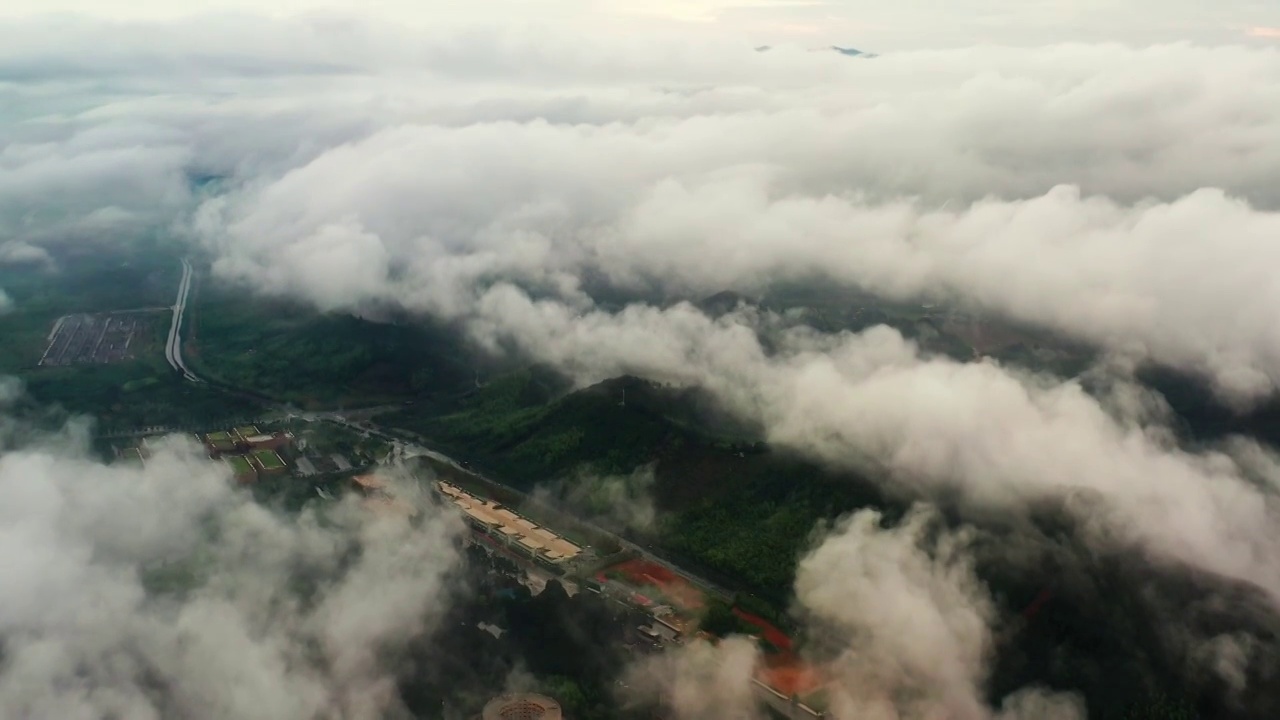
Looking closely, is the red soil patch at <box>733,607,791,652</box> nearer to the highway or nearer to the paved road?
the paved road

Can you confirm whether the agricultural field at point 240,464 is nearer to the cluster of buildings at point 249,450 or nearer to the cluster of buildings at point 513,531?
the cluster of buildings at point 249,450

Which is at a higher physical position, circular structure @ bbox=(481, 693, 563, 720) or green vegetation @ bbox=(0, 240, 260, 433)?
circular structure @ bbox=(481, 693, 563, 720)

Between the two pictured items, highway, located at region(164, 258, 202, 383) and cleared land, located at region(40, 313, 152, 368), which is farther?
highway, located at region(164, 258, 202, 383)

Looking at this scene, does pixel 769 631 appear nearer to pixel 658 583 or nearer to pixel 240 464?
pixel 658 583

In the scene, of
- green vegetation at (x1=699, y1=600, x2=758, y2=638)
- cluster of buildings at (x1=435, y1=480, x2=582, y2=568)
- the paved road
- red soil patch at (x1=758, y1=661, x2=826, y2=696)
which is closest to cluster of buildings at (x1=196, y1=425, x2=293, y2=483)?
the paved road

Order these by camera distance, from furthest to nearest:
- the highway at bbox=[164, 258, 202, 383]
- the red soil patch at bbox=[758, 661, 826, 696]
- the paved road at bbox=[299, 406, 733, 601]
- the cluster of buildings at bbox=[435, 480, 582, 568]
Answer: the highway at bbox=[164, 258, 202, 383] → the cluster of buildings at bbox=[435, 480, 582, 568] → the paved road at bbox=[299, 406, 733, 601] → the red soil patch at bbox=[758, 661, 826, 696]

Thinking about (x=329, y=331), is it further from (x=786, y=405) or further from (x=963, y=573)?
(x=963, y=573)

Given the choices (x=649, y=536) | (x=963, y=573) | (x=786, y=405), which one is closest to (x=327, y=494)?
(x=649, y=536)
